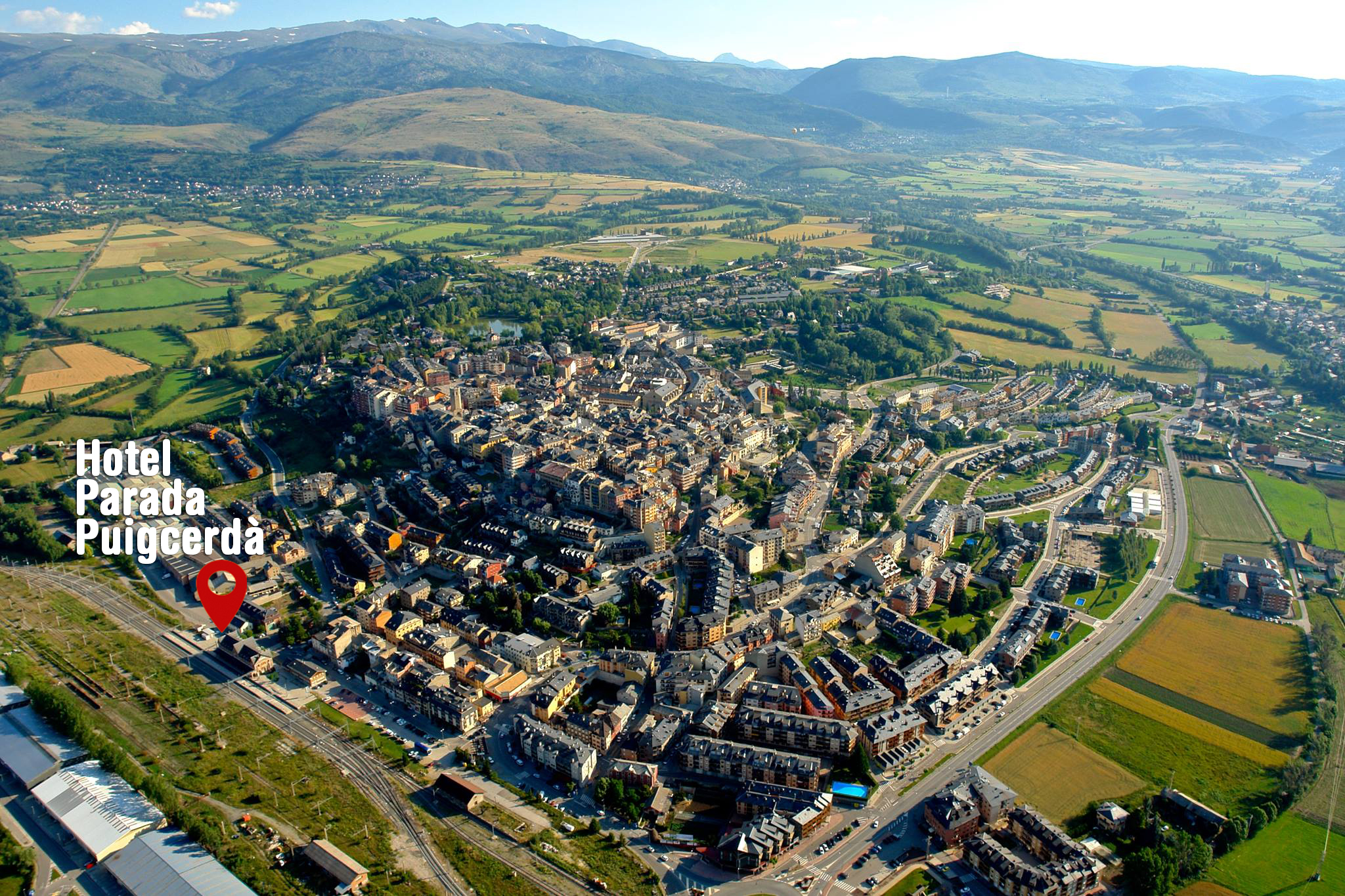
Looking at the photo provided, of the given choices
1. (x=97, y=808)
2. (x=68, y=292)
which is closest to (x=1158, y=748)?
(x=97, y=808)

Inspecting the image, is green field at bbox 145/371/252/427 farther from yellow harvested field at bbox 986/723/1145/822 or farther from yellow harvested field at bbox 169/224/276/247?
yellow harvested field at bbox 169/224/276/247

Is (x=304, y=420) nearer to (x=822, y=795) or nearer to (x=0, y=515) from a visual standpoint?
(x=0, y=515)

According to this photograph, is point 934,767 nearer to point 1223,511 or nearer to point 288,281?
point 1223,511

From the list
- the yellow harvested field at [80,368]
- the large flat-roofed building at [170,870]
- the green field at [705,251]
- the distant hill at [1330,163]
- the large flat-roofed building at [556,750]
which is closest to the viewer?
the large flat-roofed building at [170,870]

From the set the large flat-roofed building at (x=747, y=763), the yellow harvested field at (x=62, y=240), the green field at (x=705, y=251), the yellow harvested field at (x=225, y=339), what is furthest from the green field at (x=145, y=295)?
the large flat-roofed building at (x=747, y=763)

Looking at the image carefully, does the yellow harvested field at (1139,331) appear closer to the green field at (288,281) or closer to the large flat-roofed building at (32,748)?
the large flat-roofed building at (32,748)

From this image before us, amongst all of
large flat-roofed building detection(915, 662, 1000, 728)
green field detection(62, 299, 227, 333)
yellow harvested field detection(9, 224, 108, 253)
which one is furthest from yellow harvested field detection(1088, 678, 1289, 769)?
yellow harvested field detection(9, 224, 108, 253)
